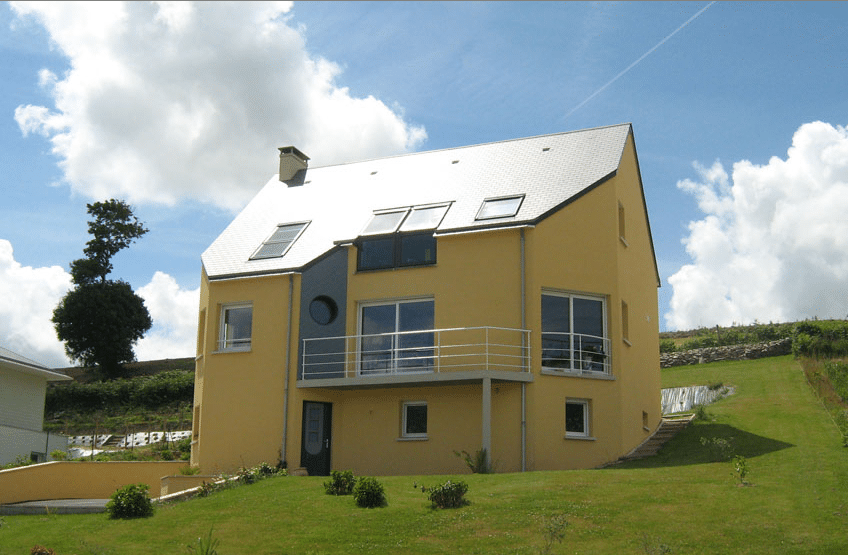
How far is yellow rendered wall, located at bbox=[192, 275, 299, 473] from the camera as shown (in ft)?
71.6

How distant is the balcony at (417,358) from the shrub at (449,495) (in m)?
4.89

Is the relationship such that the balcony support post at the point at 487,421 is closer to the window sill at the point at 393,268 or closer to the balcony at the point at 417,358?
the balcony at the point at 417,358

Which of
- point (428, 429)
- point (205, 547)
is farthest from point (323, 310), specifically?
point (205, 547)

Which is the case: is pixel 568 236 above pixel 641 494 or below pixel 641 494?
above

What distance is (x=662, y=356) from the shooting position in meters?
36.0

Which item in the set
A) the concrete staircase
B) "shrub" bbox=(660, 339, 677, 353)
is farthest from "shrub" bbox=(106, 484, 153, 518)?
"shrub" bbox=(660, 339, 677, 353)

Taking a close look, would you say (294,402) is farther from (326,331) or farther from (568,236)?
(568,236)

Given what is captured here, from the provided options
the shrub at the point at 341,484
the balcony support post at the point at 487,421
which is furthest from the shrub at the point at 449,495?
the balcony support post at the point at 487,421

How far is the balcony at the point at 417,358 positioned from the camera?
2009 centimetres

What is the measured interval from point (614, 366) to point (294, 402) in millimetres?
8154

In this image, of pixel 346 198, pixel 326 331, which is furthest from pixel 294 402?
pixel 346 198

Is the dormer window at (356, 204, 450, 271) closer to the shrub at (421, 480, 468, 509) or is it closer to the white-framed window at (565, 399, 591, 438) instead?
the white-framed window at (565, 399, 591, 438)

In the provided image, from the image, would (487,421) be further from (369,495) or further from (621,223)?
(621,223)

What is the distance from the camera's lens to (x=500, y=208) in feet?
72.5
